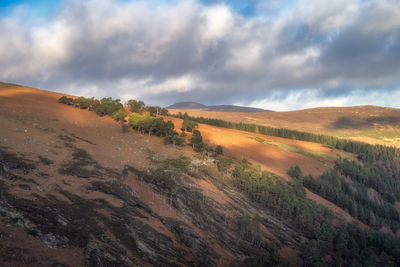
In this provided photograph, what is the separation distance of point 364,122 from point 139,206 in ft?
740

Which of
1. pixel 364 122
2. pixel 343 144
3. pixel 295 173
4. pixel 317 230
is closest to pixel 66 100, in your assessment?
pixel 295 173

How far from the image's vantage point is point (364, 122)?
7505 inches

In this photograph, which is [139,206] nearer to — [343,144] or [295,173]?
[295,173]

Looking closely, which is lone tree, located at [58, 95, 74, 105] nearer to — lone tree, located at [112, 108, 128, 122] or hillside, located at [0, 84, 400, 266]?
hillside, located at [0, 84, 400, 266]

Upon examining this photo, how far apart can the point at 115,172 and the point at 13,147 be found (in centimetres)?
1119

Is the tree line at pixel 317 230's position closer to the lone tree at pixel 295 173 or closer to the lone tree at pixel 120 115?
the lone tree at pixel 295 173

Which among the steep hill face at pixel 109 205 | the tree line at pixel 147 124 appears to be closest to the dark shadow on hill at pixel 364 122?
the tree line at pixel 147 124

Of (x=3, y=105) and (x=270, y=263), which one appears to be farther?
(x=3, y=105)

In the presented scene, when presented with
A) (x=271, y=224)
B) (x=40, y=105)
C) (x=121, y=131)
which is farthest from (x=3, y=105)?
(x=271, y=224)

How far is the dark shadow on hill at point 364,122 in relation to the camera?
598 ft

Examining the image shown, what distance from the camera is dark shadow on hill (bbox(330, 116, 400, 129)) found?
7175 inches

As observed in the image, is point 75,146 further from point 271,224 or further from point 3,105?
point 271,224

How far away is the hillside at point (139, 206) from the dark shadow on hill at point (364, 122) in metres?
160

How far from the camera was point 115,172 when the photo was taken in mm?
26234
